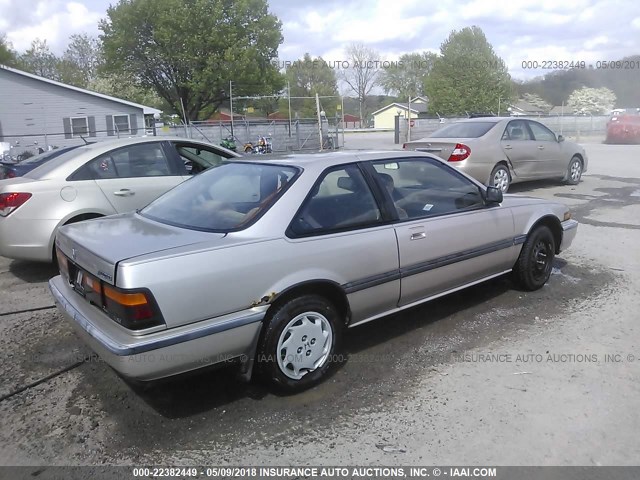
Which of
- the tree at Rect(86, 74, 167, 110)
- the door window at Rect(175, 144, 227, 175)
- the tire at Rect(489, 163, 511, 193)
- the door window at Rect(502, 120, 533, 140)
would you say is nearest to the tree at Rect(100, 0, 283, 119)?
the tree at Rect(86, 74, 167, 110)

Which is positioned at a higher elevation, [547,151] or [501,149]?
[501,149]

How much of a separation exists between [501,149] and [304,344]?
26.1 feet

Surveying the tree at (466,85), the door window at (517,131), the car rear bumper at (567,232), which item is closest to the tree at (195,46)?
the tree at (466,85)

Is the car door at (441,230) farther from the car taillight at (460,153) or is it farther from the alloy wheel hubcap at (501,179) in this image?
the alloy wheel hubcap at (501,179)

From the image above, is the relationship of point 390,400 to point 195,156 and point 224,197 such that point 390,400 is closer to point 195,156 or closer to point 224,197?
point 224,197

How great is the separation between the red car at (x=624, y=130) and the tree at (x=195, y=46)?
24402 mm

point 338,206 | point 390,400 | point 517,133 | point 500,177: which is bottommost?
point 390,400

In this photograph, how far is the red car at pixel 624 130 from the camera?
27178 millimetres

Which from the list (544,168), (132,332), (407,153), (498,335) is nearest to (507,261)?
(498,335)

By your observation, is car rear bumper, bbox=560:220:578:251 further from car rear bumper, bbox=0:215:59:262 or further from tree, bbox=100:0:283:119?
tree, bbox=100:0:283:119

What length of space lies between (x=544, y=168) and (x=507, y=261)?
23.7 ft

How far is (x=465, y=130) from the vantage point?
1037cm

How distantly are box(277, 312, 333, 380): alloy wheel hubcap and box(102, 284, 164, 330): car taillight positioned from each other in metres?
0.79

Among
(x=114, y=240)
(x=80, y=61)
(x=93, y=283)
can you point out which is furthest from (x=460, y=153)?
(x=80, y=61)
